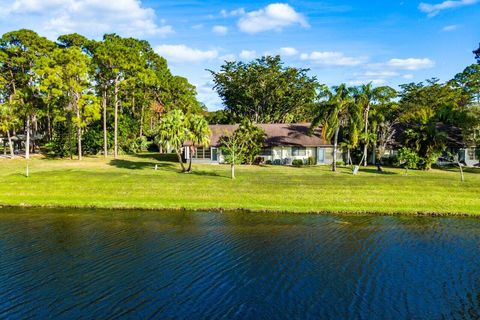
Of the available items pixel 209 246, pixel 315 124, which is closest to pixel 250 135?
pixel 315 124

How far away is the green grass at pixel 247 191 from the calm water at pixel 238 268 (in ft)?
15.2

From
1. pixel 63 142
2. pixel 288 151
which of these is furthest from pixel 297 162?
pixel 63 142

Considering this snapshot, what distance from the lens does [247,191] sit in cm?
3956

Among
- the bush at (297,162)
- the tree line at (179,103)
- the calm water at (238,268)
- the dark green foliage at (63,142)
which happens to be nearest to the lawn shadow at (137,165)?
the tree line at (179,103)

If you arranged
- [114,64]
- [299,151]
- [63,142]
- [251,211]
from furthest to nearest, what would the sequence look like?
[63,142] → [299,151] → [114,64] → [251,211]

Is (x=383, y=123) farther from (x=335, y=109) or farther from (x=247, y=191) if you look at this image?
(x=247, y=191)

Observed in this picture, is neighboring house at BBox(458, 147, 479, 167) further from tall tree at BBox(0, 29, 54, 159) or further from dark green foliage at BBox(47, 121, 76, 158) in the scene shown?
tall tree at BBox(0, 29, 54, 159)

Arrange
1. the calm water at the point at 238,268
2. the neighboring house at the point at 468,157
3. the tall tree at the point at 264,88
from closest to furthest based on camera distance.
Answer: the calm water at the point at 238,268 → the neighboring house at the point at 468,157 → the tall tree at the point at 264,88

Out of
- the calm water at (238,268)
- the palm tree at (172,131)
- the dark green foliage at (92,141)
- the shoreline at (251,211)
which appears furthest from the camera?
the dark green foliage at (92,141)

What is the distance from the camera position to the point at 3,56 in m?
61.8

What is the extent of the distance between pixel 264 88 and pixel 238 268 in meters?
67.4

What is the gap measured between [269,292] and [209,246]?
765 cm

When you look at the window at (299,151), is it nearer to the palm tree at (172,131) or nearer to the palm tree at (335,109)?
the palm tree at (335,109)

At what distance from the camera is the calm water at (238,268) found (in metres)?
15.6
